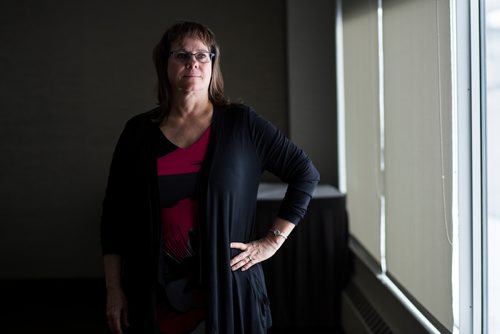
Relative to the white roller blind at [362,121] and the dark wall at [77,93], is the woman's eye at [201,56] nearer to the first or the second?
the white roller blind at [362,121]

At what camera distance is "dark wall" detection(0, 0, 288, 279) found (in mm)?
4895

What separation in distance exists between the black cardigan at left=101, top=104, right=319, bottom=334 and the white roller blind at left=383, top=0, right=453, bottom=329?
0.64 m

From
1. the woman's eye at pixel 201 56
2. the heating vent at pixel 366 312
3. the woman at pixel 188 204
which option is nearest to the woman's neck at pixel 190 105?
the woman at pixel 188 204

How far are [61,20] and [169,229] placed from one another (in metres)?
3.62

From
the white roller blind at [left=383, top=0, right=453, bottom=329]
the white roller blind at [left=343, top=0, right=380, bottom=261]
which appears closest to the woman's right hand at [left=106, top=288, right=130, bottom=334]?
the white roller blind at [left=383, top=0, right=453, bottom=329]

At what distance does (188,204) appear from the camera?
1780 millimetres

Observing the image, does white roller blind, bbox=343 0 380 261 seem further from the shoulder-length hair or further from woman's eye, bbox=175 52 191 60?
woman's eye, bbox=175 52 191 60

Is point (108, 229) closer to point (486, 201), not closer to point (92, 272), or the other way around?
point (486, 201)

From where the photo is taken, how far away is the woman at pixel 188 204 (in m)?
1.78

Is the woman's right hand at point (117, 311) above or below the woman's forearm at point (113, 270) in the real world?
below

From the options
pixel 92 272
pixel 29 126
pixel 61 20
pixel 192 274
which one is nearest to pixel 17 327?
pixel 92 272

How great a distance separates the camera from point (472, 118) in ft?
6.44

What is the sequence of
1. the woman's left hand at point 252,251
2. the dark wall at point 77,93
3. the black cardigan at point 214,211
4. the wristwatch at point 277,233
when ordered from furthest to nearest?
1. the dark wall at point 77,93
2. the wristwatch at point 277,233
3. the woman's left hand at point 252,251
4. the black cardigan at point 214,211

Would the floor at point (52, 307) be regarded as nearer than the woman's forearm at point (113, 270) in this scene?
No
